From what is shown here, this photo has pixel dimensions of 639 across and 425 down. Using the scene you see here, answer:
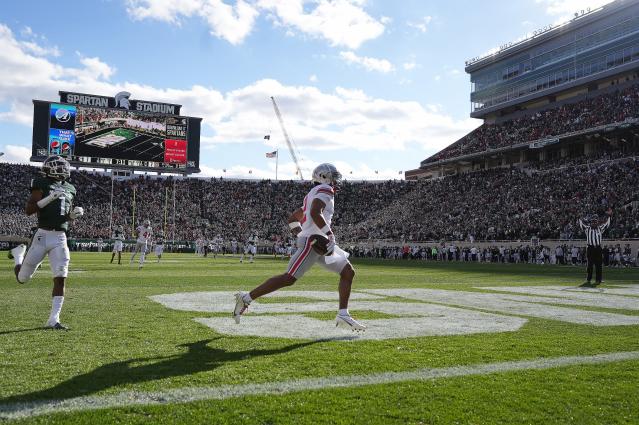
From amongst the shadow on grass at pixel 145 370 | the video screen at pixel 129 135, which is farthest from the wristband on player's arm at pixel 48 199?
the video screen at pixel 129 135

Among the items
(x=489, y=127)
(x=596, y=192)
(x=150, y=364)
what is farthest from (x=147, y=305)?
(x=489, y=127)

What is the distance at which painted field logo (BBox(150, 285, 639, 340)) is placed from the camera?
284 inches

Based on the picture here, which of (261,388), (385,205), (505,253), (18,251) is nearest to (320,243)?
(261,388)

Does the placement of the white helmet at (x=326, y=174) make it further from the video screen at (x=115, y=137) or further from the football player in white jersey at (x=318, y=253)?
the video screen at (x=115, y=137)

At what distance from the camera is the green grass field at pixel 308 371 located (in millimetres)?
3861

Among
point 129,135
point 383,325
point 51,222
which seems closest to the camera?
point 51,222

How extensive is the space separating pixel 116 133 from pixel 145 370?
52.3m

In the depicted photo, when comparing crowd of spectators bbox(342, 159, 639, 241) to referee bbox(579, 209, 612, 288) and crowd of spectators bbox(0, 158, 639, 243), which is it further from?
referee bbox(579, 209, 612, 288)

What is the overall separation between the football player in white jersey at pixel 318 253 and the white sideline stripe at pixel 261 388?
2019 millimetres

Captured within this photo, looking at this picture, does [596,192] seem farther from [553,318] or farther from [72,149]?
[72,149]

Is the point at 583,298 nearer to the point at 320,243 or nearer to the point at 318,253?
the point at 318,253

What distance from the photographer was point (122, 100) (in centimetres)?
5559

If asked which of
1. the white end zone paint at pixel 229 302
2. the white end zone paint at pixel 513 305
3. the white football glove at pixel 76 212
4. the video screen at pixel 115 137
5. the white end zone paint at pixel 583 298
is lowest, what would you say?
the white end zone paint at pixel 229 302

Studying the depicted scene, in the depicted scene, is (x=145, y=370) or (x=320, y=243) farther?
(x=320, y=243)
